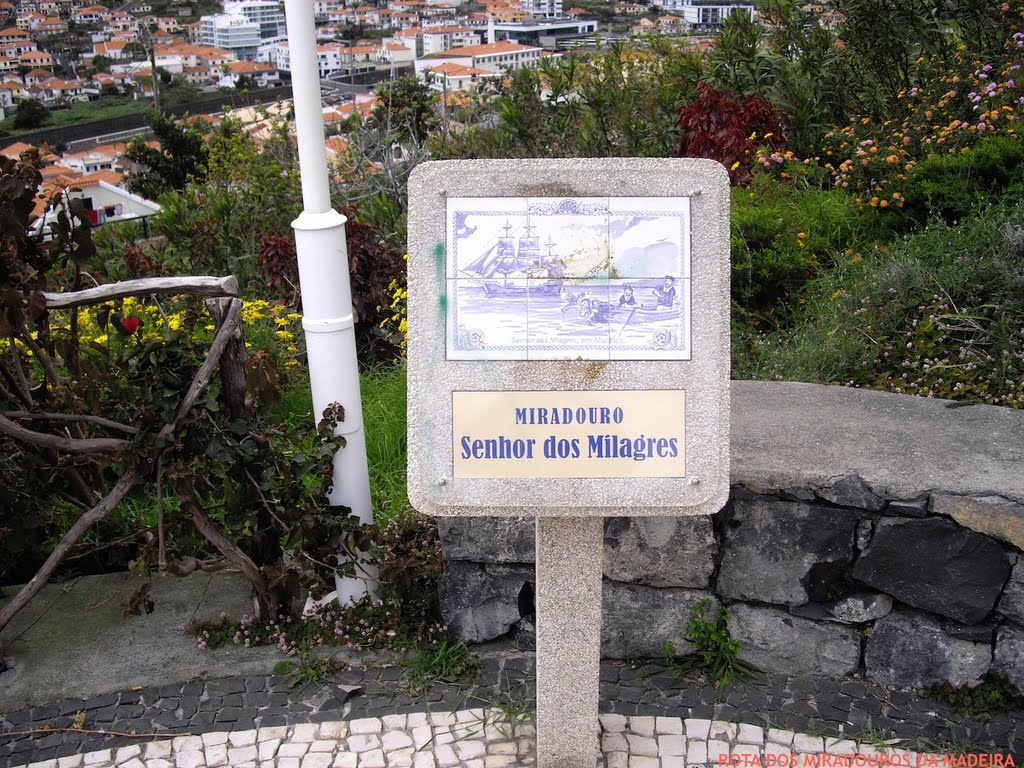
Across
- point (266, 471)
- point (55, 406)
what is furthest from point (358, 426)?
point (55, 406)

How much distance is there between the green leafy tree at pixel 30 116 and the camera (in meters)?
36.9

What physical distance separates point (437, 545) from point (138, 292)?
4.30ft

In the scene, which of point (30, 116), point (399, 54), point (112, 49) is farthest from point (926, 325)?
point (112, 49)

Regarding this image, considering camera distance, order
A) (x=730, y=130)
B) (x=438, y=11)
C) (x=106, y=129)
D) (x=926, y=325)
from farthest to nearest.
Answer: (x=438, y=11) → (x=106, y=129) → (x=730, y=130) → (x=926, y=325)

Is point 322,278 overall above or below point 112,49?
below

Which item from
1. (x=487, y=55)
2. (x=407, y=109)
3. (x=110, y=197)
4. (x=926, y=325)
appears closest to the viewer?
(x=926, y=325)

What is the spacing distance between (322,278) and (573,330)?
43.2 inches

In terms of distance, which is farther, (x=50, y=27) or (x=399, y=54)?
(x=50, y=27)

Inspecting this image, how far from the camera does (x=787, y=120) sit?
6441mm

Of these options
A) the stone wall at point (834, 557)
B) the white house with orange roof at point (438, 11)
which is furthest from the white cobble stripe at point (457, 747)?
the white house with orange roof at point (438, 11)

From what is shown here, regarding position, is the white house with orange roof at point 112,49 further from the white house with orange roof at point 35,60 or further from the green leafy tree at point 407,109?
the green leafy tree at point 407,109

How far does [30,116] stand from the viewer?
37938 millimetres

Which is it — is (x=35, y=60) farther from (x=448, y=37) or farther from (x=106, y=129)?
(x=448, y=37)

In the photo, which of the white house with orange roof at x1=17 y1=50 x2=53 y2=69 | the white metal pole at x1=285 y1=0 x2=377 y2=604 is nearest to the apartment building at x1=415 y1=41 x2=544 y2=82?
the white metal pole at x1=285 y1=0 x2=377 y2=604
